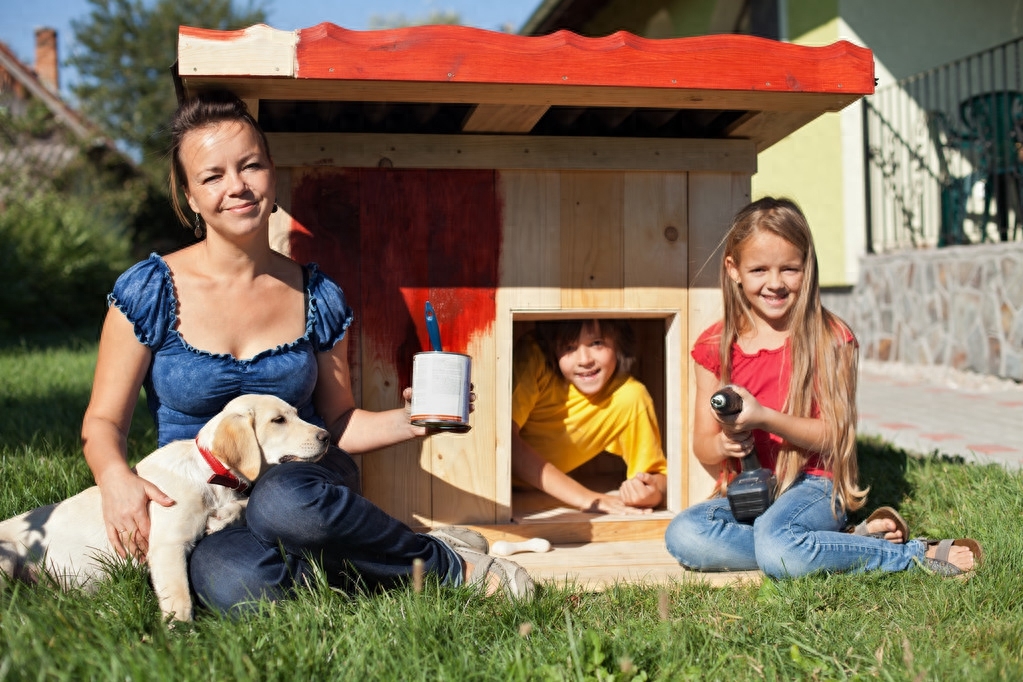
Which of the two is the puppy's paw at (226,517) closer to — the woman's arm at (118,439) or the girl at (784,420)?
the woman's arm at (118,439)

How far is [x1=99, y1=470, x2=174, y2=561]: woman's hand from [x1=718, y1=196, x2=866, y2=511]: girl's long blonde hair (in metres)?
1.99

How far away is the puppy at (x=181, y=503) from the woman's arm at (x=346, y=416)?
1.08ft

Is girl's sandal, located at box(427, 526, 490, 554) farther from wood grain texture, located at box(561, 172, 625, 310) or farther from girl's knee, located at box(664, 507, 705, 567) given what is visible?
wood grain texture, located at box(561, 172, 625, 310)

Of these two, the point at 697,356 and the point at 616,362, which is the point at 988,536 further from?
the point at 616,362

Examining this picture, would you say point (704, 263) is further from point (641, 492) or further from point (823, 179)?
point (823, 179)

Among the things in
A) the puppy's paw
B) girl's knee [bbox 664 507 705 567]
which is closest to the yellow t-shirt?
girl's knee [bbox 664 507 705 567]

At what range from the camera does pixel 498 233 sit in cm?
363

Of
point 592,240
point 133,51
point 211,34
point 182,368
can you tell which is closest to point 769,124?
point 592,240

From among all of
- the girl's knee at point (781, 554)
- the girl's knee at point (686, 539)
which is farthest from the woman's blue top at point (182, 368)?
the girl's knee at point (781, 554)

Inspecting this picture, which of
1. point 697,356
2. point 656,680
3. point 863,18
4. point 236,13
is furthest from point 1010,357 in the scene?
point 236,13

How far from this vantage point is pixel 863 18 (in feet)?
29.6

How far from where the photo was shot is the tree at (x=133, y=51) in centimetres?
3014

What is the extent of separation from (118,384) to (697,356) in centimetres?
195

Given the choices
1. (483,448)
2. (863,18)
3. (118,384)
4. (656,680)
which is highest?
(863,18)
